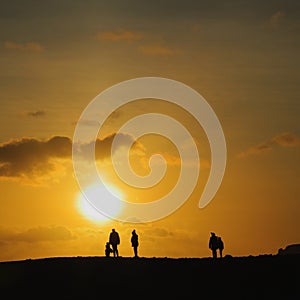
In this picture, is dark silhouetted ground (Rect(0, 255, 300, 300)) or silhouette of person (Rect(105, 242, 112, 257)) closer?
dark silhouetted ground (Rect(0, 255, 300, 300))

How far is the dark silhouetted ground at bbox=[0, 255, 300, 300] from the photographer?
56.9m

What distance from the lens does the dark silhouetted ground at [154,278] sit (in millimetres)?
56906

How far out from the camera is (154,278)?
193 feet

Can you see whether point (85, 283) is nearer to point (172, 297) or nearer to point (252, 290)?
point (172, 297)

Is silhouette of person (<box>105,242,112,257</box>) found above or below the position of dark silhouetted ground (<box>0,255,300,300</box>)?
above

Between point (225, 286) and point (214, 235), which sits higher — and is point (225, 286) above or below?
below

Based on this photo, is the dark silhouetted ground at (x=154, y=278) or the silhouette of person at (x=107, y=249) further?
the silhouette of person at (x=107, y=249)

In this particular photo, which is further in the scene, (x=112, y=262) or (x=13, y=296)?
(x=112, y=262)

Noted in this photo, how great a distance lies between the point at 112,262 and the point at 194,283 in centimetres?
640

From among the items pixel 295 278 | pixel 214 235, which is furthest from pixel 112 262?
pixel 295 278

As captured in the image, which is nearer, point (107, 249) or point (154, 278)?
point (154, 278)

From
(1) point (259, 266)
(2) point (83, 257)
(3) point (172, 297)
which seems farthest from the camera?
(2) point (83, 257)

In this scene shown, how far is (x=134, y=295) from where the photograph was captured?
57.0 meters

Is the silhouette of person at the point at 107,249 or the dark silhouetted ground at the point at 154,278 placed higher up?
the silhouette of person at the point at 107,249
